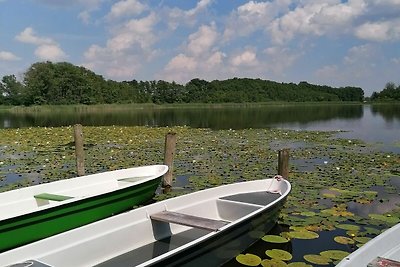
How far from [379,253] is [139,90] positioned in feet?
329

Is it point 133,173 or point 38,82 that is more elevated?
point 38,82

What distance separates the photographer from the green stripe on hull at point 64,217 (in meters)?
5.61

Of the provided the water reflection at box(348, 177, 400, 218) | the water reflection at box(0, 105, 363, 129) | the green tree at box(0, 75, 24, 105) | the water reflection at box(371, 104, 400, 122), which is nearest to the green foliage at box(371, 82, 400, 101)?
the water reflection at box(371, 104, 400, 122)

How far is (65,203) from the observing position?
6.15 m

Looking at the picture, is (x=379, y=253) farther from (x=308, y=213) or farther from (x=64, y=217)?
(x=64, y=217)

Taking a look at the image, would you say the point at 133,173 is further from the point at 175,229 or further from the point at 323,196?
the point at 323,196

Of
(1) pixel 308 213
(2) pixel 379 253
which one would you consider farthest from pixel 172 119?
(2) pixel 379 253

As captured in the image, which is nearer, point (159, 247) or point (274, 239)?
point (159, 247)

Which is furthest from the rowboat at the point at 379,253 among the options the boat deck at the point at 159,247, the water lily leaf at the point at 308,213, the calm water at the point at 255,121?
the calm water at the point at 255,121

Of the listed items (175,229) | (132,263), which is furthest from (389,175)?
(132,263)

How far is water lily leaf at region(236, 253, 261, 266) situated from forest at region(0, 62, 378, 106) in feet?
249

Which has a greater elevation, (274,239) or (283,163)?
(283,163)

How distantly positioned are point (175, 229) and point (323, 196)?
3.85m

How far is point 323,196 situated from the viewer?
8.54 m
